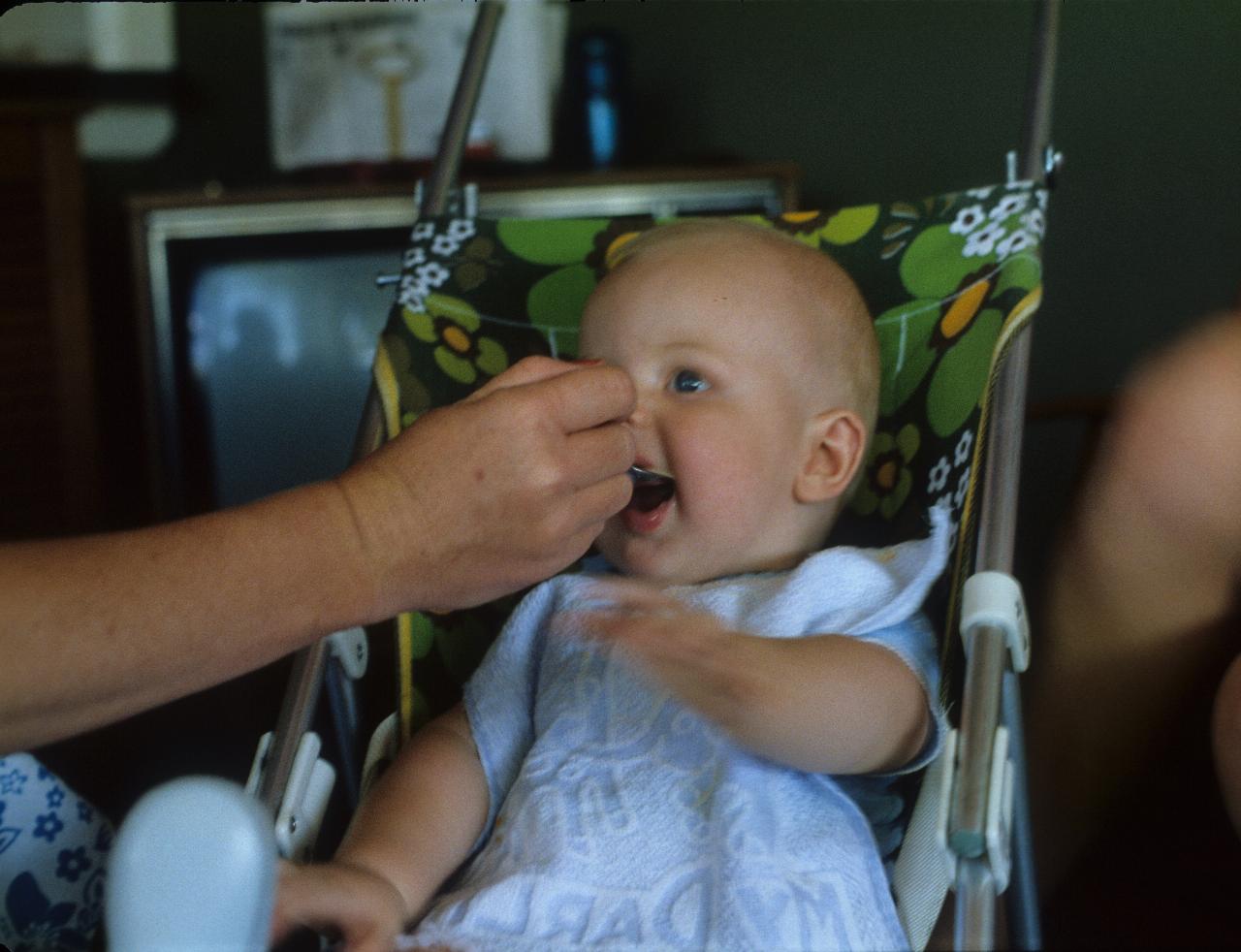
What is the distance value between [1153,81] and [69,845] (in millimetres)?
1513

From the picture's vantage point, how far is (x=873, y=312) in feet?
3.85

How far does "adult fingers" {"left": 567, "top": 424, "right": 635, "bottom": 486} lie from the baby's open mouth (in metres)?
0.10

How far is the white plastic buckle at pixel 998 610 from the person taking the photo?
827mm

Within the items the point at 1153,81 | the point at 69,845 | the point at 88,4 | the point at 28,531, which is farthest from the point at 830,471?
the point at 88,4

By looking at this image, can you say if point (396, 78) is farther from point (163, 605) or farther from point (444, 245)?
point (163, 605)

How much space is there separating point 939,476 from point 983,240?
0.22 meters

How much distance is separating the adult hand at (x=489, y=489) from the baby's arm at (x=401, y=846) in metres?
0.17

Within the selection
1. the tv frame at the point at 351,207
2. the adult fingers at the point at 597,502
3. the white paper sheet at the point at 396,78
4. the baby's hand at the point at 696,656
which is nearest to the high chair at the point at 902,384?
the baby's hand at the point at 696,656

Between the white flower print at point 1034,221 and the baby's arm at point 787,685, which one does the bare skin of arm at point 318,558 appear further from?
the white flower print at point 1034,221

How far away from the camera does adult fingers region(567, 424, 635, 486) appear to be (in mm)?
795

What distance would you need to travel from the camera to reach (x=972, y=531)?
3.17ft

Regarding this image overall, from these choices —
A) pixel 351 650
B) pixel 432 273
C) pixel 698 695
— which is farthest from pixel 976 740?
pixel 432 273

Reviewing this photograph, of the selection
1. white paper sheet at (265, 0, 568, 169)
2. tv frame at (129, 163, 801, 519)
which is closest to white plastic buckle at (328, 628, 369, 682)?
tv frame at (129, 163, 801, 519)

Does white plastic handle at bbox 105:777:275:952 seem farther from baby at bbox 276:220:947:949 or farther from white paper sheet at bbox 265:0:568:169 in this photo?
white paper sheet at bbox 265:0:568:169
